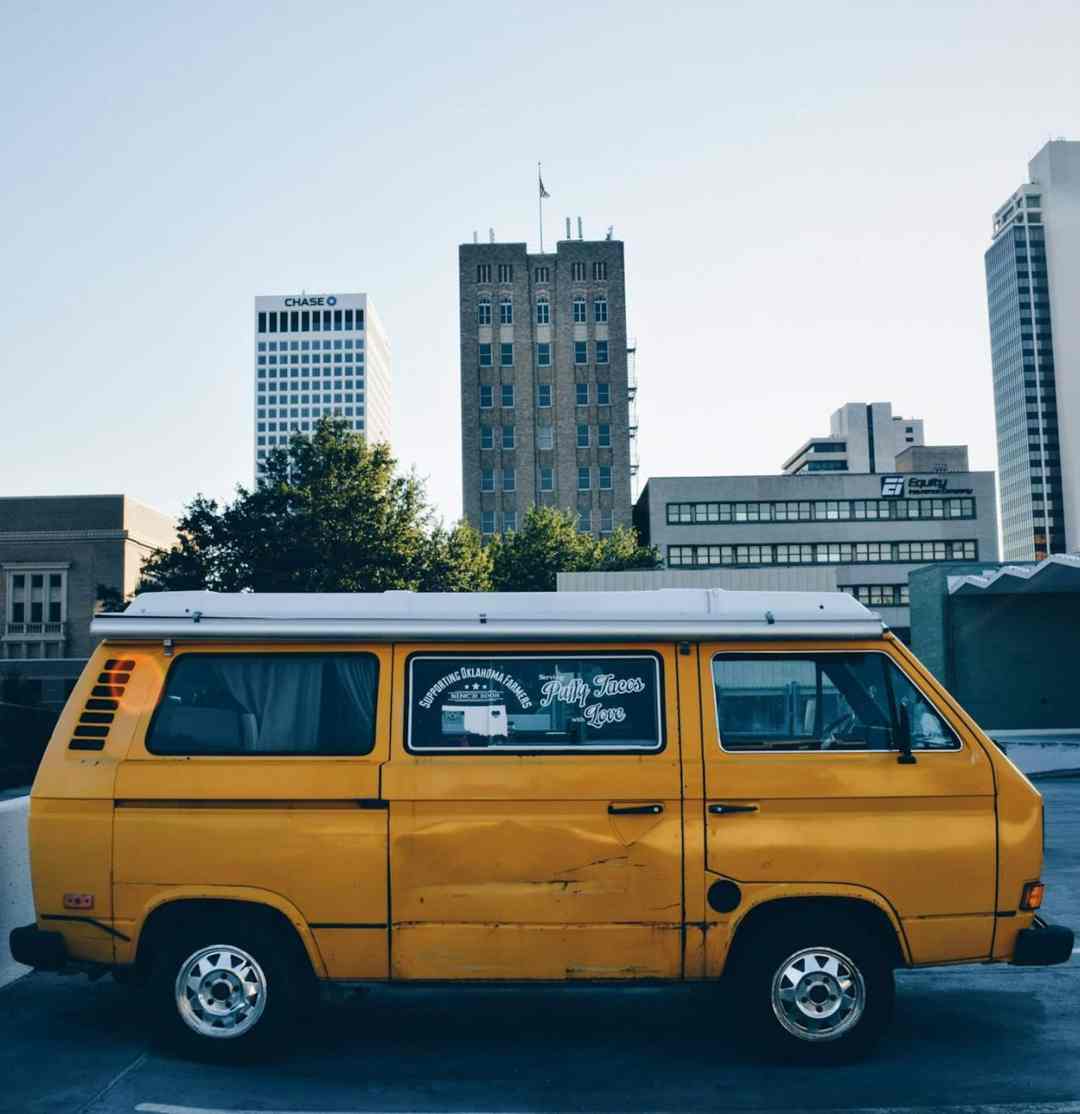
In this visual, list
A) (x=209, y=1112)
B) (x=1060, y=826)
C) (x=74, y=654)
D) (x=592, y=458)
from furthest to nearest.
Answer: (x=592, y=458)
(x=74, y=654)
(x=1060, y=826)
(x=209, y=1112)

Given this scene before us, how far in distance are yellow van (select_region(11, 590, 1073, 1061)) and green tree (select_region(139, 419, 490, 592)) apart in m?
35.6

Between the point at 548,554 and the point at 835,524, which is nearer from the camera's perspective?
the point at 548,554

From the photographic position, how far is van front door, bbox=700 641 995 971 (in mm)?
6230

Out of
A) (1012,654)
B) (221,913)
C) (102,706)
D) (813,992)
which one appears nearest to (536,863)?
(813,992)

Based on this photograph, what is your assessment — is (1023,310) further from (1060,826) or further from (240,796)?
(240,796)

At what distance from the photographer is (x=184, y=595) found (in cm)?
660

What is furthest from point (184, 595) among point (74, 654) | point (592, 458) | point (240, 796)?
point (592, 458)

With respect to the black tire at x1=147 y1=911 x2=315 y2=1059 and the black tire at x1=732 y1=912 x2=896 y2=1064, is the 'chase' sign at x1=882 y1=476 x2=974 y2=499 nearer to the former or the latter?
the black tire at x1=732 y1=912 x2=896 y2=1064

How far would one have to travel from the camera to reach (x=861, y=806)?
6.29 m

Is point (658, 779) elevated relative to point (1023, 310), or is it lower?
lower

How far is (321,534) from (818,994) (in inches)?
1492

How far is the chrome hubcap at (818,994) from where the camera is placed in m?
6.23

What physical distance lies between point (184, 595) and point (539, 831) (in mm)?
2318

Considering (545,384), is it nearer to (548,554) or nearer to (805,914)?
(548,554)
